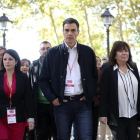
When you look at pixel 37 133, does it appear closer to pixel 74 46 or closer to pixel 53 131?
pixel 53 131

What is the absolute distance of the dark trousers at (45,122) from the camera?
7.40 metres

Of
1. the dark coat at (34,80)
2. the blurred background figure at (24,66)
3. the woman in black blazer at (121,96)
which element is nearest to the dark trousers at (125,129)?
the woman in black blazer at (121,96)

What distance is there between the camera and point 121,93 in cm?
576

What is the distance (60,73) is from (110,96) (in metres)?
0.90

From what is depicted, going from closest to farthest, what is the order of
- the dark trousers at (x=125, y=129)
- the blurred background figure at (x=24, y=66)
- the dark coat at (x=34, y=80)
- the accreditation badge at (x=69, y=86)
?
the accreditation badge at (x=69, y=86)
the dark trousers at (x=125, y=129)
the dark coat at (x=34, y=80)
the blurred background figure at (x=24, y=66)

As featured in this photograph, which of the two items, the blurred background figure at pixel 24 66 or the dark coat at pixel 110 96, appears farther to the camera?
the blurred background figure at pixel 24 66

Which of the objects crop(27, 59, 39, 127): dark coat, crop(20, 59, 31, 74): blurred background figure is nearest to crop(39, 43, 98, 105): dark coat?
crop(27, 59, 39, 127): dark coat

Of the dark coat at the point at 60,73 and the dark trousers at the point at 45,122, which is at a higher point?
the dark coat at the point at 60,73

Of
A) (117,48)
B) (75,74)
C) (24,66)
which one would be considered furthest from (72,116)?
(24,66)

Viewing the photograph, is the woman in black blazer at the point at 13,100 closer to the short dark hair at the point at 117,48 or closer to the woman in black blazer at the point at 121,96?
the woman in black blazer at the point at 121,96

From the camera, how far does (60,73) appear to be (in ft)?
18.4

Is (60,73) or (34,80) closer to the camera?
(60,73)

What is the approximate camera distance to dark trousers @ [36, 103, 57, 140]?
24.3 feet

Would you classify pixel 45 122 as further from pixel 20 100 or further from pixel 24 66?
pixel 24 66
